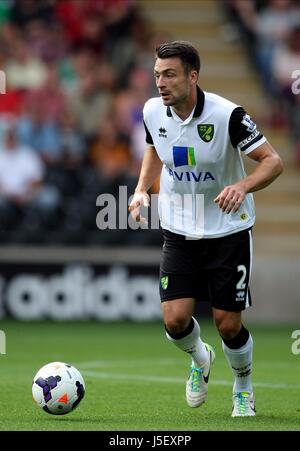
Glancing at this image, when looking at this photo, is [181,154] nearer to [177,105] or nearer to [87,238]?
[177,105]

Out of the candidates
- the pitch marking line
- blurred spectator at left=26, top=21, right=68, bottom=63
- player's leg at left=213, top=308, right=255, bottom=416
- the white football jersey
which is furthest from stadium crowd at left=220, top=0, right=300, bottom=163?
player's leg at left=213, top=308, right=255, bottom=416

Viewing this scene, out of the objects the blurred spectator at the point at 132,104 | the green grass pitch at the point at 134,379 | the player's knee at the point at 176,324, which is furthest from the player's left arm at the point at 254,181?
the blurred spectator at the point at 132,104

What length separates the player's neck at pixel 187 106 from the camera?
7.68 meters

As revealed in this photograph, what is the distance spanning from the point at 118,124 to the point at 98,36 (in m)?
A: 2.22

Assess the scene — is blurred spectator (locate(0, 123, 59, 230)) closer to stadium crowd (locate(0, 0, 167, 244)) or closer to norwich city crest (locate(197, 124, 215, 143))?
stadium crowd (locate(0, 0, 167, 244))

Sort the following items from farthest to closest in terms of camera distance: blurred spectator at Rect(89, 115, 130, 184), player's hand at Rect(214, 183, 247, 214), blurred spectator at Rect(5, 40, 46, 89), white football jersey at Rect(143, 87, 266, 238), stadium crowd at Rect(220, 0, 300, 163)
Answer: stadium crowd at Rect(220, 0, 300, 163) → blurred spectator at Rect(5, 40, 46, 89) → blurred spectator at Rect(89, 115, 130, 184) → white football jersey at Rect(143, 87, 266, 238) → player's hand at Rect(214, 183, 247, 214)

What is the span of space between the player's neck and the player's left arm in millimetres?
511

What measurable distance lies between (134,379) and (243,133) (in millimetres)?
3217

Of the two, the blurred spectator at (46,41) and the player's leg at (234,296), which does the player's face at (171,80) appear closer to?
the player's leg at (234,296)

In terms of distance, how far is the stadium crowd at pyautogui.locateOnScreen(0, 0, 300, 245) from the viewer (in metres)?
15.4

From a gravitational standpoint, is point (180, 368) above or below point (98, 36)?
below

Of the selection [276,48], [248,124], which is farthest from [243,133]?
[276,48]
